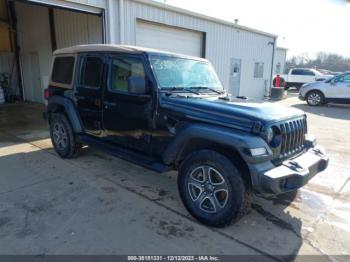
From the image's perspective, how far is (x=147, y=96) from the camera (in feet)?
12.4

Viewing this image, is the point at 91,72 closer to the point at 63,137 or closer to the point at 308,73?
the point at 63,137

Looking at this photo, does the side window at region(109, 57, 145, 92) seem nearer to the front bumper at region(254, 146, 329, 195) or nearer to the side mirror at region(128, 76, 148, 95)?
the side mirror at region(128, 76, 148, 95)

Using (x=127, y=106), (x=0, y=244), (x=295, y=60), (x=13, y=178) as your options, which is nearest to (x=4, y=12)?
(x=13, y=178)

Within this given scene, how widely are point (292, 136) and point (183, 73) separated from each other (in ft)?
5.63

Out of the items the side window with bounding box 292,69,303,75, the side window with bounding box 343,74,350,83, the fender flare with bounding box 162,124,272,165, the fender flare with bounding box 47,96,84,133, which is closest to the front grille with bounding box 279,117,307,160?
the fender flare with bounding box 162,124,272,165

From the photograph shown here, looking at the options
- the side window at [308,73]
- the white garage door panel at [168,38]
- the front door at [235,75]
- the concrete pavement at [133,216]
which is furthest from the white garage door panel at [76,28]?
the side window at [308,73]

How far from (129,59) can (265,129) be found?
2.13 metres

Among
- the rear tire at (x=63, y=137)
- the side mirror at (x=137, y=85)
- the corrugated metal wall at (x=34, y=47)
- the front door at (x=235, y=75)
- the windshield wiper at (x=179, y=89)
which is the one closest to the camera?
the side mirror at (x=137, y=85)

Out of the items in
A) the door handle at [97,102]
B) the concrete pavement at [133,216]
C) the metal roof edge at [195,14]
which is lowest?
the concrete pavement at [133,216]

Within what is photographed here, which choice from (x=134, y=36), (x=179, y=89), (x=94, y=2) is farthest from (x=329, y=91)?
(x=179, y=89)

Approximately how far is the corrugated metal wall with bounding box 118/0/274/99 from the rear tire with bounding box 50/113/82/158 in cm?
389

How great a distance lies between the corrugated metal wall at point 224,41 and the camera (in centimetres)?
866

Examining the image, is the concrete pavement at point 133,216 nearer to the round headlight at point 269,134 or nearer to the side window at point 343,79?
the round headlight at point 269,134

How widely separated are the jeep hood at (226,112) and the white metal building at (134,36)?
16.8 ft
